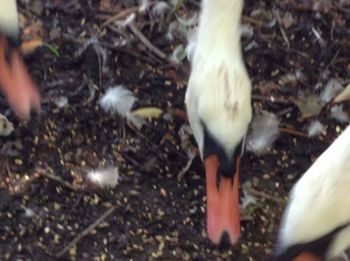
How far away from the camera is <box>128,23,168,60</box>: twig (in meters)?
2.99

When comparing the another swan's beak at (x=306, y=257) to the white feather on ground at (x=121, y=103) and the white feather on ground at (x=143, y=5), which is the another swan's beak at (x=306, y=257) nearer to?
the white feather on ground at (x=121, y=103)

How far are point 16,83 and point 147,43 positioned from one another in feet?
2.10

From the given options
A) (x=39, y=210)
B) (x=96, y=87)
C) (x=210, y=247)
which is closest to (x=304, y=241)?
(x=210, y=247)

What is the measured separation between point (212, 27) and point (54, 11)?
2.25 ft

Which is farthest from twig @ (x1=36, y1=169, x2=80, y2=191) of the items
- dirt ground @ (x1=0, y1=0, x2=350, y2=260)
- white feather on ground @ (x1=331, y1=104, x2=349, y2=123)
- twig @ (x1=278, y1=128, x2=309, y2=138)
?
white feather on ground @ (x1=331, y1=104, x2=349, y2=123)

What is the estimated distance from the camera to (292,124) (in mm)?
2887

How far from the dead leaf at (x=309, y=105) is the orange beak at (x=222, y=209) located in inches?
21.8

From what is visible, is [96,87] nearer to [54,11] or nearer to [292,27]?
[54,11]

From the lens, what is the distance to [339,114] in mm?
2928

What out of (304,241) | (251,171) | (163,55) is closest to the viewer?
(304,241)

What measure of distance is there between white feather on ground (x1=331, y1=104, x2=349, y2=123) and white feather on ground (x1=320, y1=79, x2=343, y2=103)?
0.03 m

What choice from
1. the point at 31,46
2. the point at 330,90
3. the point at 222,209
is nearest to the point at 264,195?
the point at 222,209

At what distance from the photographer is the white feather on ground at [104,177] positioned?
8.96 feet

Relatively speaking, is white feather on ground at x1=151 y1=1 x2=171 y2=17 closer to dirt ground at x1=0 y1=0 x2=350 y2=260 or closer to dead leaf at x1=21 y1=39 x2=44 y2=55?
dirt ground at x1=0 y1=0 x2=350 y2=260
